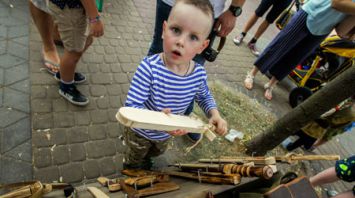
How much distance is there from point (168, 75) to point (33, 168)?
164 centimetres

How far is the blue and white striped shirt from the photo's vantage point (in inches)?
65.4

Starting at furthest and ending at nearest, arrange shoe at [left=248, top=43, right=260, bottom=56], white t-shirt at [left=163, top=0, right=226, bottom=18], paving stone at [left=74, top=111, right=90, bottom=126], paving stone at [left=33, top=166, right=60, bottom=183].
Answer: shoe at [left=248, top=43, right=260, bottom=56] → paving stone at [left=74, top=111, right=90, bottom=126] → paving stone at [left=33, top=166, right=60, bottom=183] → white t-shirt at [left=163, top=0, right=226, bottom=18]

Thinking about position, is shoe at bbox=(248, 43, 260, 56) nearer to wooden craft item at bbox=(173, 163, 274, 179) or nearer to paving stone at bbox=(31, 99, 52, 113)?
paving stone at bbox=(31, 99, 52, 113)

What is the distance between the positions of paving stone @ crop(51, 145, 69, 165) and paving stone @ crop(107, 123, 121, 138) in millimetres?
502

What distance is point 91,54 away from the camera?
3.91 m

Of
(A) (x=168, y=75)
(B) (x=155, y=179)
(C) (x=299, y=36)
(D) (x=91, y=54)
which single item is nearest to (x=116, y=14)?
(D) (x=91, y=54)

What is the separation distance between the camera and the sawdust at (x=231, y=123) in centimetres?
331

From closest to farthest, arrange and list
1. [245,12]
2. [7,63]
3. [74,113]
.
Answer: [74,113] → [7,63] → [245,12]

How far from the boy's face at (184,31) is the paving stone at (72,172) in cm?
159

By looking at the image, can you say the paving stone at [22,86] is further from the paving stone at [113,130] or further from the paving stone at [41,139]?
the paving stone at [113,130]

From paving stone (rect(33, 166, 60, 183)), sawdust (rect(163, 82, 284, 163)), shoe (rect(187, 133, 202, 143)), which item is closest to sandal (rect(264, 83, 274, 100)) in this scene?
sawdust (rect(163, 82, 284, 163))

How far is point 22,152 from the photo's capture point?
2.46 metres

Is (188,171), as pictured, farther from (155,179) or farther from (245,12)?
(245,12)

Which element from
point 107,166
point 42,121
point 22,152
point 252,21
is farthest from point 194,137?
point 252,21
